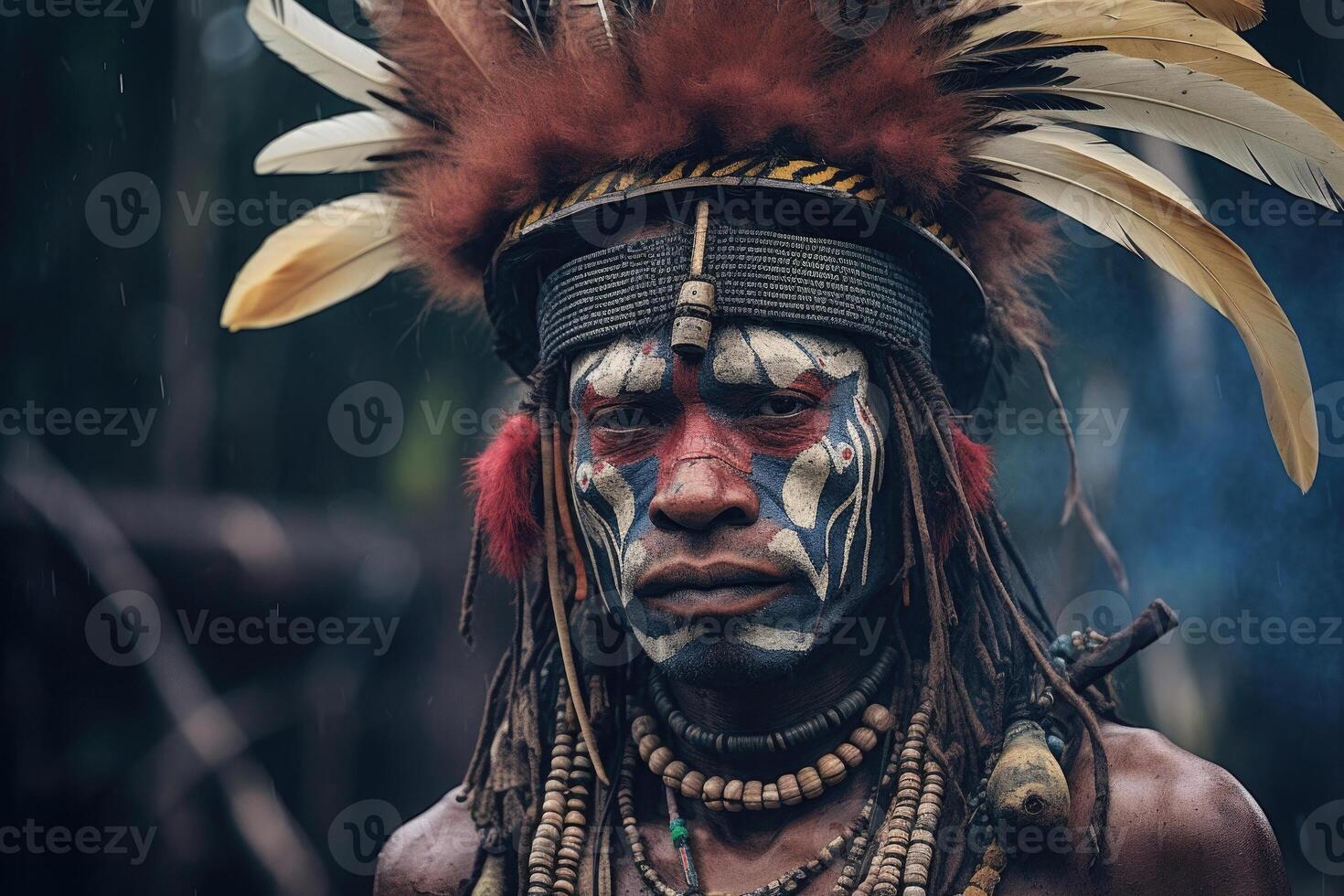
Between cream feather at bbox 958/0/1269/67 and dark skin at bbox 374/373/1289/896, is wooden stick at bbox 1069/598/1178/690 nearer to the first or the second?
dark skin at bbox 374/373/1289/896

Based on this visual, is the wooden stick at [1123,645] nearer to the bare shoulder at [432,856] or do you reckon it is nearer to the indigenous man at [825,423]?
the indigenous man at [825,423]

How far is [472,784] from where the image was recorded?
3.35 metres

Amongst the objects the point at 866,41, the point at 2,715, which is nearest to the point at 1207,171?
the point at 866,41

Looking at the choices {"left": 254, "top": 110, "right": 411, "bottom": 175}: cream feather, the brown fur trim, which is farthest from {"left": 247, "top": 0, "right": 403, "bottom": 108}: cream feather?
the brown fur trim

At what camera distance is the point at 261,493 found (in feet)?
19.9

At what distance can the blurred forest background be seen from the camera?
198 inches

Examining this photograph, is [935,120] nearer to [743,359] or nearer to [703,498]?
[743,359]

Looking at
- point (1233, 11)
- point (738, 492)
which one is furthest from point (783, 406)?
point (1233, 11)

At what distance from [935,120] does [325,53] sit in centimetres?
146

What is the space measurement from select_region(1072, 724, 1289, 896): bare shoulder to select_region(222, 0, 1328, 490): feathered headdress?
2.09 ft

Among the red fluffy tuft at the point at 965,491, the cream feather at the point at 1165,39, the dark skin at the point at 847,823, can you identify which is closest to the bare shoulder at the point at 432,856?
the dark skin at the point at 847,823

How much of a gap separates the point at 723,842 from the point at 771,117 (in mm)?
1446

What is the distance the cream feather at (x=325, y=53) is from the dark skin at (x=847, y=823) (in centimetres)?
131

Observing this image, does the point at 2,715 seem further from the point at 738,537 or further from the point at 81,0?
the point at 738,537
